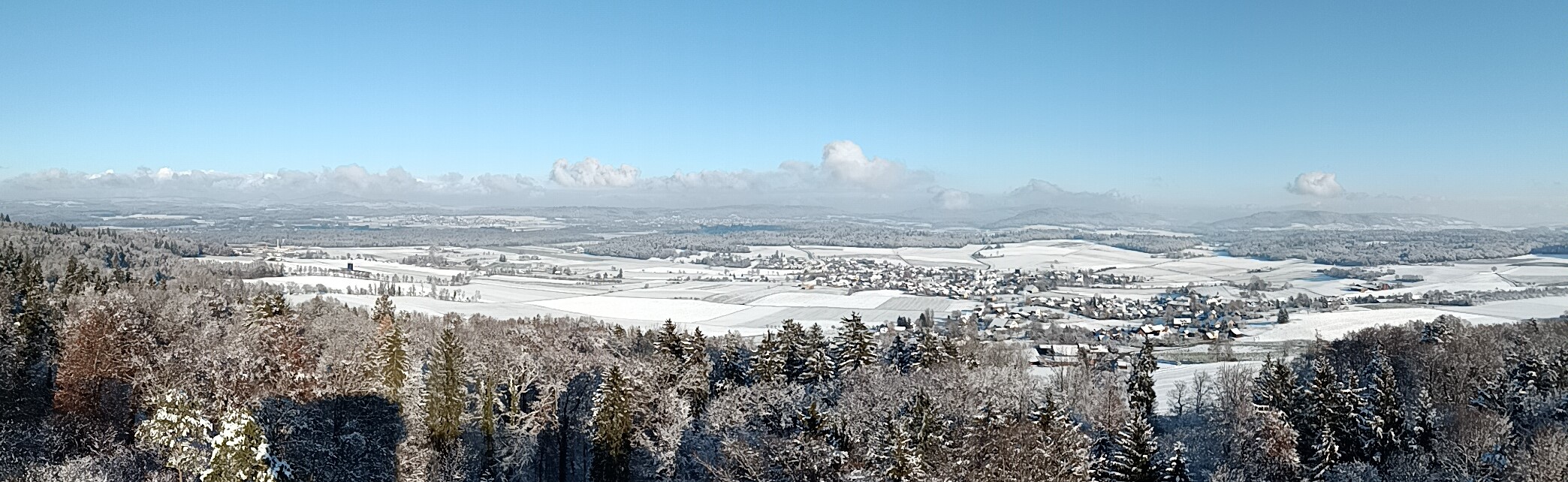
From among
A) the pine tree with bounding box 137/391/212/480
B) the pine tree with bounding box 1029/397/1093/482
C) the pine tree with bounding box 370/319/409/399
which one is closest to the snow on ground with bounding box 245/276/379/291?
the pine tree with bounding box 370/319/409/399

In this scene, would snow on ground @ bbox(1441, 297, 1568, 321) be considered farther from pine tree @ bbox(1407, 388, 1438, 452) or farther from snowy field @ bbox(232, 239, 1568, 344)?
pine tree @ bbox(1407, 388, 1438, 452)

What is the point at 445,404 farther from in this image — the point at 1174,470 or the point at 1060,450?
the point at 1174,470

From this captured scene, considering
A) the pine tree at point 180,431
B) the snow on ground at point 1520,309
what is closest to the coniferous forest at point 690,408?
the pine tree at point 180,431

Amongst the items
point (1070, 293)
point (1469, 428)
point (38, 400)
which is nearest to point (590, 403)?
point (38, 400)

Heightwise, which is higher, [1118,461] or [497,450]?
[1118,461]

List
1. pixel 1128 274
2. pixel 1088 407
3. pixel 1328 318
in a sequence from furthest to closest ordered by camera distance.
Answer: pixel 1128 274
pixel 1328 318
pixel 1088 407

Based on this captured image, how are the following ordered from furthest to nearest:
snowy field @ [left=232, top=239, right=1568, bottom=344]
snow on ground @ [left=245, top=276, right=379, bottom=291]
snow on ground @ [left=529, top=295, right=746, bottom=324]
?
snow on ground @ [left=245, top=276, right=379, bottom=291], snow on ground @ [left=529, top=295, right=746, bottom=324], snowy field @ [left=232, top=239, right=1568, bottom=344]

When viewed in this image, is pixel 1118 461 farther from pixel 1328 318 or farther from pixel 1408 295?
pixel 1408 295

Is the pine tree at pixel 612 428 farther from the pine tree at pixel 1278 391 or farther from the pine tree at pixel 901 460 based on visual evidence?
the pine tree at pixel 1278 391
